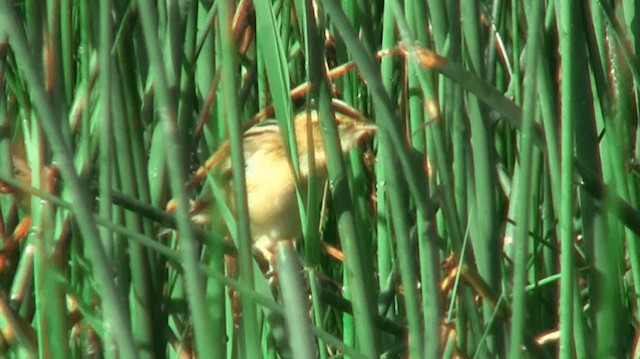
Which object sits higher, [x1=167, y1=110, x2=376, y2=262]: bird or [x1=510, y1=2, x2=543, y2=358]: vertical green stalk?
[x1=167, y1=110, x2=376, y2=262]: bird

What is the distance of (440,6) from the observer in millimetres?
908

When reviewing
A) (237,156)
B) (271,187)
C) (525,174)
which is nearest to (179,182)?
(237,156)

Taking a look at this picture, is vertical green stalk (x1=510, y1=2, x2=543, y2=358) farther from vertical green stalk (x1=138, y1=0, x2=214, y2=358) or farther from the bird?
the bird

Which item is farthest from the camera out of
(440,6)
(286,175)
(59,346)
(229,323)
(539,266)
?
(286,175)

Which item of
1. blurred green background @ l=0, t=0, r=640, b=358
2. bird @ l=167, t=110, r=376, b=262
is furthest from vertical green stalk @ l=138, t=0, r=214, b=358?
bird @ l=167, t=110, r=376, b=262

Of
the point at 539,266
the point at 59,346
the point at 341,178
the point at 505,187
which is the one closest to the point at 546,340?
the point at 539,266

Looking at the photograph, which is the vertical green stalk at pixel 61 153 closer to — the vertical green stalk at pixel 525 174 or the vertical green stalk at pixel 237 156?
the vertical green stalk at pixel 237 156

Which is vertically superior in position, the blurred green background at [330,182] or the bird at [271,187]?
the bird at [271,187]

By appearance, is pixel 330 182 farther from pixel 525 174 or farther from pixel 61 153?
pixel 61 153

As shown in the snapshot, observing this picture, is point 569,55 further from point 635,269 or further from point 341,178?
point 635,269

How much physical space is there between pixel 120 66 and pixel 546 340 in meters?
0.48

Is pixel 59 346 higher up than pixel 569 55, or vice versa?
pixel 569 55

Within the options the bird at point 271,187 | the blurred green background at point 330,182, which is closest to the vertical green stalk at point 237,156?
the blurred green background at point 330,182

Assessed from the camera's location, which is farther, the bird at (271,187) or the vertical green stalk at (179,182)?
the bird at (271,187)
